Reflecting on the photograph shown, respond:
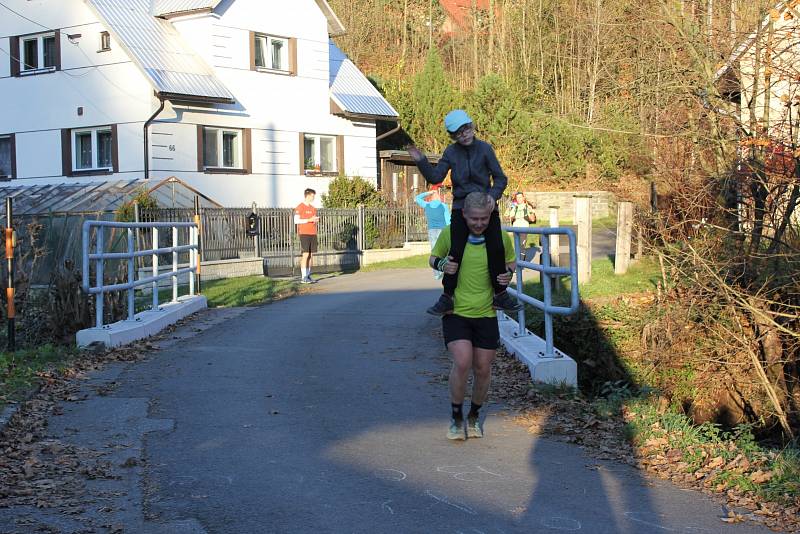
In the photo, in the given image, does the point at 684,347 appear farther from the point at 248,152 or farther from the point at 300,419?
the point at 248,152

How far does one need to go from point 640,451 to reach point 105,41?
83.3ft

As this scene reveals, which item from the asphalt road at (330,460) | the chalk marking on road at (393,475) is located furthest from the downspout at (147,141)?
the chalk marking on road at (393,475)

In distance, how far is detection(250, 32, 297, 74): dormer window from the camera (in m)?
31.6

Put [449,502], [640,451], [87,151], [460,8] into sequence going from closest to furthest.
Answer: [449,502], [640,451], [87,151], [460,8]

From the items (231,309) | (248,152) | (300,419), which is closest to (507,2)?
(248,152)

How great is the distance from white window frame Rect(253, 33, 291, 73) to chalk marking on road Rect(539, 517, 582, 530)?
2779 centimetres

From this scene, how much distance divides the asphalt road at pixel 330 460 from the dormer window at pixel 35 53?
21611mm

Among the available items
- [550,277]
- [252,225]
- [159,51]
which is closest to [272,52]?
[159,51]

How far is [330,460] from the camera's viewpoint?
21.4 ft

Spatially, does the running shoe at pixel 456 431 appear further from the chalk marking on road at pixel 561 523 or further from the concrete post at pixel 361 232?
the concrete post at pixel 361 232

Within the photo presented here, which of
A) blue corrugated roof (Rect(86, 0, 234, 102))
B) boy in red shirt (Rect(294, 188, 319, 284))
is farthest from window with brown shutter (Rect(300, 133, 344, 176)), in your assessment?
boy in red shirt (Rect(294, 188, 319, 284))

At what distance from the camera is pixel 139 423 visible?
7.65 meters

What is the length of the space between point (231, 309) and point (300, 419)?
336 inches

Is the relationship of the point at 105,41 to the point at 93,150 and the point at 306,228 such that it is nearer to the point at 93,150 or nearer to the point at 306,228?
the point at 93,150
